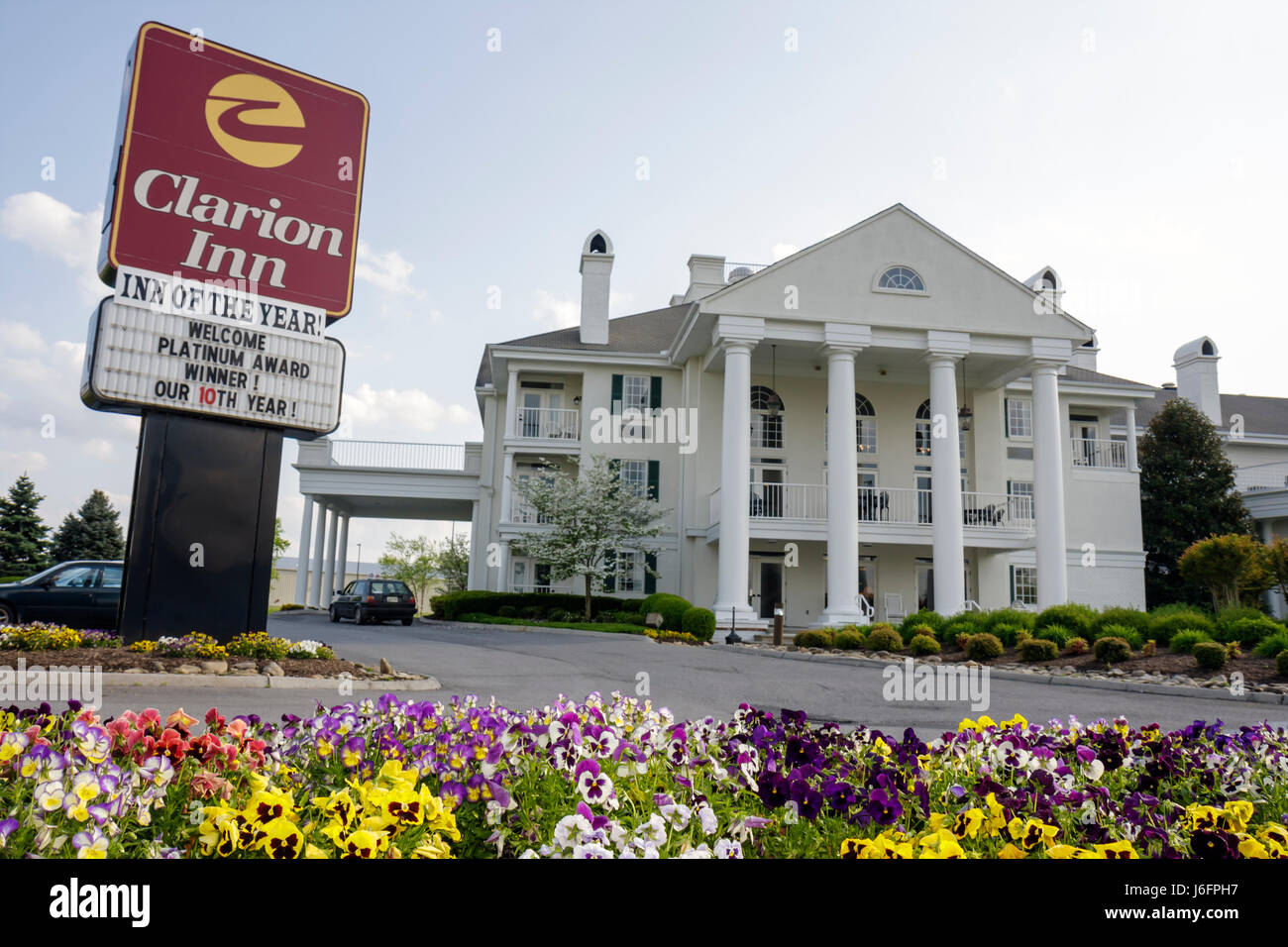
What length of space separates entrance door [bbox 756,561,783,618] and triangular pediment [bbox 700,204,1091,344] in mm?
8028

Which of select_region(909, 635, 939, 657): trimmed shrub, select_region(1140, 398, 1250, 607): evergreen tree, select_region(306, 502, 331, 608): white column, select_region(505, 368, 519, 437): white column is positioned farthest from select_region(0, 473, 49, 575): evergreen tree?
select_region(1140, 398, 1250, 607): evergreen tree

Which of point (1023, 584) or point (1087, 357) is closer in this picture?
point (1023, 584)

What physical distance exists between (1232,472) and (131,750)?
3651 centimetres

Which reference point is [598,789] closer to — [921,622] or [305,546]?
[921,622]

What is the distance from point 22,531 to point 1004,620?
41.7 metres

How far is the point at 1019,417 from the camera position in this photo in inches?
1180

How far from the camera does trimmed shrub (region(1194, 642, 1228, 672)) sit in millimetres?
11625

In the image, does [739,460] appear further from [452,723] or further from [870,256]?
[452,723]

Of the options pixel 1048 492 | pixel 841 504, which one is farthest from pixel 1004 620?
pixel 1048 492

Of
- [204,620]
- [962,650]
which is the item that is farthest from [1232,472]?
[204,620]

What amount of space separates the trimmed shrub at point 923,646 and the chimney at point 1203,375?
27.4 m

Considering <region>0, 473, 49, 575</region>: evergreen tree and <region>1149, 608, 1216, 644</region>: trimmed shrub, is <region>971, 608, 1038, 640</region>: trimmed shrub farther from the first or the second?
<region>0, 473, 49, 575</region>: evergreen tree

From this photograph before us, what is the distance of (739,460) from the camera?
2295cm
